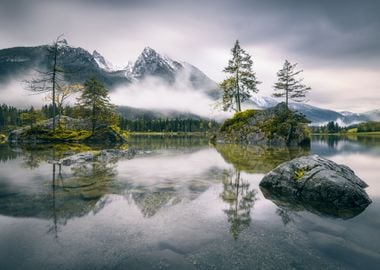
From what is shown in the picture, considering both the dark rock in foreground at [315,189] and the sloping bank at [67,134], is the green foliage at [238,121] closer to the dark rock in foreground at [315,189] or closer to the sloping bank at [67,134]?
the sloping bank at [67,134]

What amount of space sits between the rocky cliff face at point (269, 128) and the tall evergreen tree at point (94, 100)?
25164 millimetres

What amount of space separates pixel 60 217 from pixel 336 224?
8615 millimetres

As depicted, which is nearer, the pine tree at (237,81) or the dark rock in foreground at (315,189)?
Result: the dark rock in foreground at (315,189)

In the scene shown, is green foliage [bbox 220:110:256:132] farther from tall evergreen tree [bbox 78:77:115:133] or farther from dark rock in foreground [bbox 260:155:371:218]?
dark rock in foreground [bbox 260:155:371:218]

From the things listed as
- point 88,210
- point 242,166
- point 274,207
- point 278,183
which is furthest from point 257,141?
point 88,210

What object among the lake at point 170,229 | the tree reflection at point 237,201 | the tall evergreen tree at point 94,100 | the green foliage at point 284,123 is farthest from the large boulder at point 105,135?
the tree reflection at point 237,201

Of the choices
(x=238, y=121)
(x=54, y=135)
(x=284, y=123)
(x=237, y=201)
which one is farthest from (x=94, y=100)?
(x=237, y=201)

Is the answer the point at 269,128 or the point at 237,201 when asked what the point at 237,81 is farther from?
the point at 237,201

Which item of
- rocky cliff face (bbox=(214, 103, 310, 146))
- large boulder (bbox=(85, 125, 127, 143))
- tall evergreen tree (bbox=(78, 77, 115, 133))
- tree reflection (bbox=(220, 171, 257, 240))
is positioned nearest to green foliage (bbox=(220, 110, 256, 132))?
rocky cliff face (bbox=(214, 103, 310, 146))

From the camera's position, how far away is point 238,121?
159ft

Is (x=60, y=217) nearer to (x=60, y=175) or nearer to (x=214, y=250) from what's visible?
(x=214, y=250)

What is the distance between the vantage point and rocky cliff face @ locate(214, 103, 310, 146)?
40.3 metres

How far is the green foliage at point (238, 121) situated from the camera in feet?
153

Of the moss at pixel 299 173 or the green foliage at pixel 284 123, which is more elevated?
the green foliage at pixel 284 123
